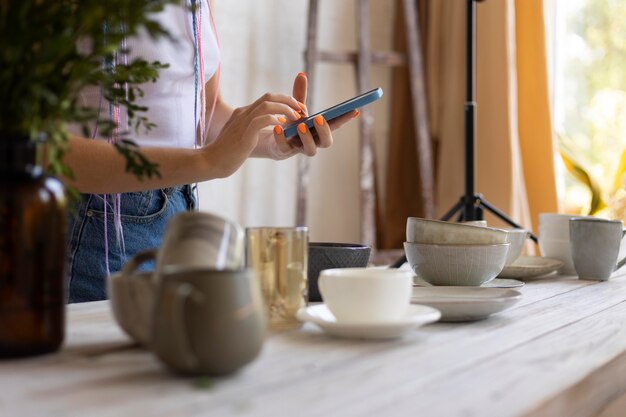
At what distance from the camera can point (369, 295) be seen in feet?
2.57

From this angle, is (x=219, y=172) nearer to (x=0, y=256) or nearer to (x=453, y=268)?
(x=453, y=268)

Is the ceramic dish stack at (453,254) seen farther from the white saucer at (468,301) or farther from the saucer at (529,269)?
the saucer at (529,269)

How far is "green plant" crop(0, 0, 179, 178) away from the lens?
0.62 m

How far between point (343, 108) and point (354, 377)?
0.63m

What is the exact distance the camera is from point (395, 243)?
342cm

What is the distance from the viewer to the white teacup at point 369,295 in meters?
0.78

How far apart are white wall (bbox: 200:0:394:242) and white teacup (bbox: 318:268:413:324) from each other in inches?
79.5

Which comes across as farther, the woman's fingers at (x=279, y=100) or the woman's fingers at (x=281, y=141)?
the woman's fingers at (x=281, y=141)

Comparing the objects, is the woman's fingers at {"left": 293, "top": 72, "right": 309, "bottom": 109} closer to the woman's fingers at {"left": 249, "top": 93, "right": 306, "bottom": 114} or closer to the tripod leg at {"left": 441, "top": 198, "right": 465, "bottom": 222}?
the woman's fingers at {"left": 249, "top": 93, "right": 306, "bottom": 114}

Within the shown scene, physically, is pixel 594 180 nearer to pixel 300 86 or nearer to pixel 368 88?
pixel 368 88

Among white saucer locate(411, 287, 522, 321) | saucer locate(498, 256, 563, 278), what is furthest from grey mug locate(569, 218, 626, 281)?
white saucer locate(411, 287, 522, 321)

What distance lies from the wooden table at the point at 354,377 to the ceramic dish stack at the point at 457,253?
0.20 meters

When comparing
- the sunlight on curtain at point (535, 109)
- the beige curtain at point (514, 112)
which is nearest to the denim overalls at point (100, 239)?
the beige curtain at point (514, 112)

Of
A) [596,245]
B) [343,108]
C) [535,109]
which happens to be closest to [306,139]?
[343,108]
